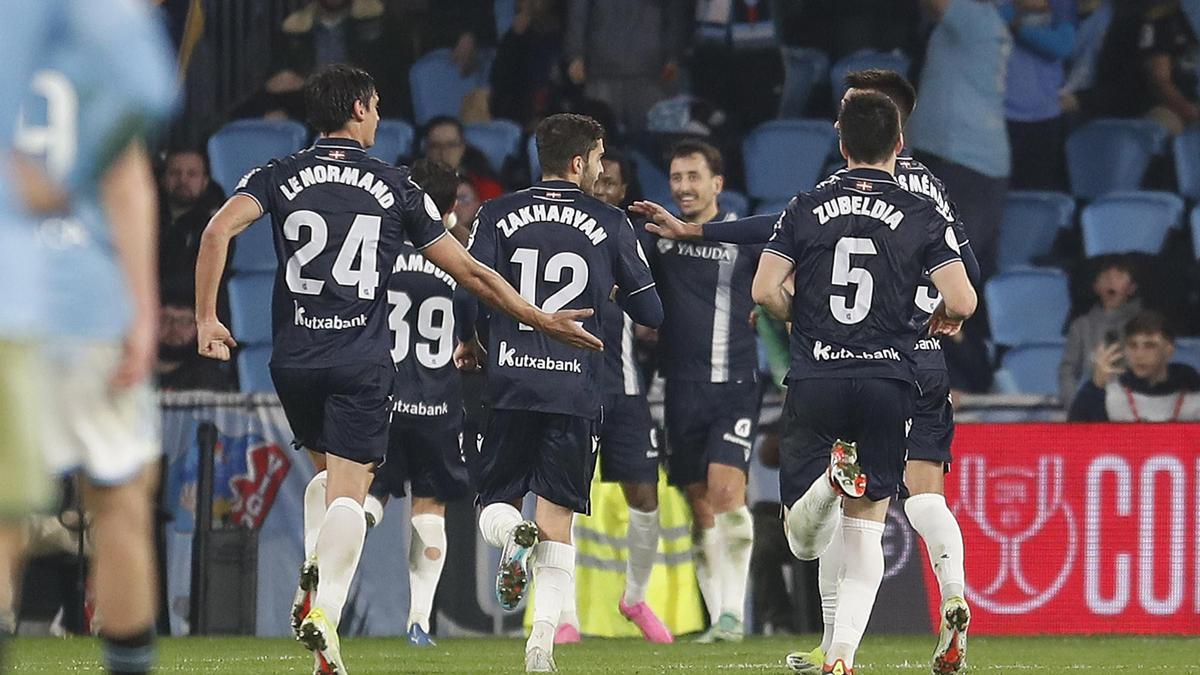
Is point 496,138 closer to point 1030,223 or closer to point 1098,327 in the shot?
point 1030,223

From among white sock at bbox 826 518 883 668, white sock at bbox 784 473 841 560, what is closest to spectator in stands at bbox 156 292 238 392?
white sock at bbox 784 473 841 560

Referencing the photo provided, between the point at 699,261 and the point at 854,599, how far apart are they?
3878 millimetres

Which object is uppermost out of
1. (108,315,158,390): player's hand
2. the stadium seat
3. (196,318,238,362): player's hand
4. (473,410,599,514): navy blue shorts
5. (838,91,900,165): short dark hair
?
the stadium seat

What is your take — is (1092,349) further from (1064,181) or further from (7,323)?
(7,323)

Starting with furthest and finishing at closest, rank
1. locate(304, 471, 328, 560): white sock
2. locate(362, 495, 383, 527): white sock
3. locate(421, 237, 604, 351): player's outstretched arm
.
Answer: locate(362, 495, 383, 527): white sock
locate(304, 471, 328, 560): white sock
locate(421, 237, 604, 351): player's outstretched arm

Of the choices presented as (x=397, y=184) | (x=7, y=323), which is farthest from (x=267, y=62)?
(x=7, y=323)

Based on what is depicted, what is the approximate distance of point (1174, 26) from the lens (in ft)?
46.8

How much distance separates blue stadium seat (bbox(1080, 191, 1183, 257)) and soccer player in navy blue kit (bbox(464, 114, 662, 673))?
6621mm

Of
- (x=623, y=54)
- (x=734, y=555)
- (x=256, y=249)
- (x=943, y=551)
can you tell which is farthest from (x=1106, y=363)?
(x=256, y=249)

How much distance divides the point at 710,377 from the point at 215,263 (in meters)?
3.52

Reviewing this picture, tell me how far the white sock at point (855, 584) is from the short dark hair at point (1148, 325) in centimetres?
568

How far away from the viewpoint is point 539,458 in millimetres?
7848

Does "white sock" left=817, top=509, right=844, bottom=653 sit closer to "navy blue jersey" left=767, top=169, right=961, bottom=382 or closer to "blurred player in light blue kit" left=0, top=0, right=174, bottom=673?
"navy blue jersey" left=767, top=169, right=961, bottom=382

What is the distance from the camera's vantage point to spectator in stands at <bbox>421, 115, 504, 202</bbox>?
13.1 metres
